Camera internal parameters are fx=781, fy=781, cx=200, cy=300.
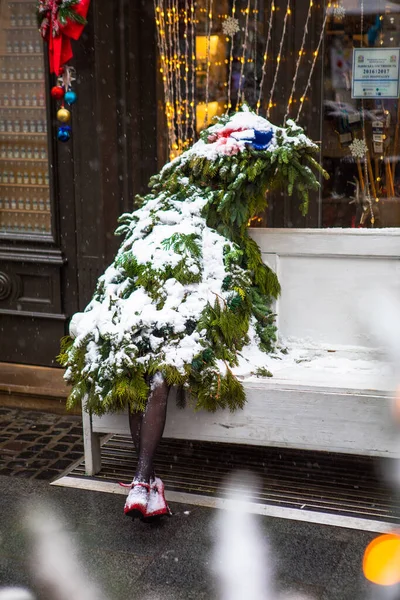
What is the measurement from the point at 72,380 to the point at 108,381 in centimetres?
32

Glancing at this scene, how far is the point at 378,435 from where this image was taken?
13.1ft

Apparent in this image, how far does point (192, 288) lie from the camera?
13.8 ft

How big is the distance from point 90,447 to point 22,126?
2781mm

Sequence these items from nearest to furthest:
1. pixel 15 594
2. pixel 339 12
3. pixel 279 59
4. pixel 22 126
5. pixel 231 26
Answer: pixel 15 594
pixel 339 12
pixel 279 59
pixel 231 26
pixel 22 126

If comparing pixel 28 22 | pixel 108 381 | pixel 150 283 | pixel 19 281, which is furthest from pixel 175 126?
pixel 108 381

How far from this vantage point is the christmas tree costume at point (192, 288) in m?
3.98

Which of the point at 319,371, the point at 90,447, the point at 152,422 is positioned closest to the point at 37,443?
the point at 90,447

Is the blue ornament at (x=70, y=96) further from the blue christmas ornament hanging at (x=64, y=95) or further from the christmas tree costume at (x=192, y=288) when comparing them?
the christmas tree costume at (x=192, y=288)

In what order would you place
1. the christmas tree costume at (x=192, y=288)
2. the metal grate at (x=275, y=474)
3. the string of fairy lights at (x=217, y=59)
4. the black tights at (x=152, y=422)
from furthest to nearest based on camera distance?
the string of fairy lights at (x=217, y=59) < the metal grate at (x=275, y=474) < the christmas tree costume at (x=192, y=288) < the black tights at (x=152, y=422)

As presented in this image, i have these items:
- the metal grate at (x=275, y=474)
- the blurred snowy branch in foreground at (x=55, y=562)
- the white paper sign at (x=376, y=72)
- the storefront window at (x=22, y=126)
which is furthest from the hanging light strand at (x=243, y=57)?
the blurred snowy branch in foreground at (x=55, y=562)

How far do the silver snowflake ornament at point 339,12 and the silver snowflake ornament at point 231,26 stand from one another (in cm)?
71

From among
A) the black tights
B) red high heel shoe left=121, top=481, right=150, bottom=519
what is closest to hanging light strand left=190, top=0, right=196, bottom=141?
the black tights

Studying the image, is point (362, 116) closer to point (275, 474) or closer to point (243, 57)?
point (243, 57)

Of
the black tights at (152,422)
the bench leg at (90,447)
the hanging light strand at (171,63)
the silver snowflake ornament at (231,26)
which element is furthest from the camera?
the hanging light strand at (171,63)
